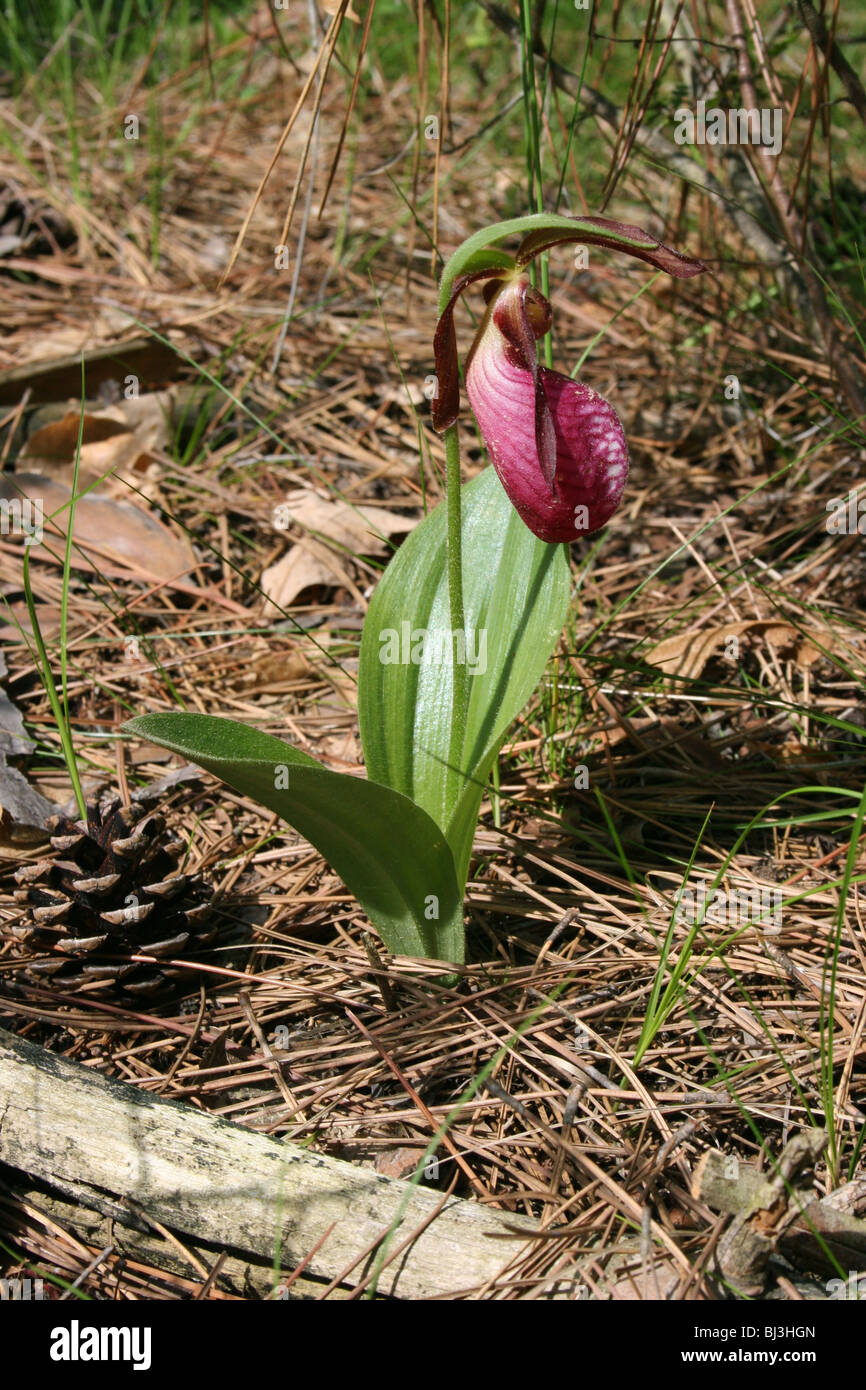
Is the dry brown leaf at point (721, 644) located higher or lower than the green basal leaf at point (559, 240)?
lower

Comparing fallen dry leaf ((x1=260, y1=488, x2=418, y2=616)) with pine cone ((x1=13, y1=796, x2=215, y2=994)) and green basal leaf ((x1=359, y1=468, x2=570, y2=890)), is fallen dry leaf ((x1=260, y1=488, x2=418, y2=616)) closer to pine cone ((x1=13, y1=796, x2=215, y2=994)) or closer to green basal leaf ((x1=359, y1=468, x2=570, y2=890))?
green basal leaf ((x1=359, y1=468, x2=570, y2=890))

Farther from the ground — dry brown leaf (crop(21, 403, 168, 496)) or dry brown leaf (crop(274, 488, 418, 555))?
dry brown leaf (crop(21, 403, 168, 496))

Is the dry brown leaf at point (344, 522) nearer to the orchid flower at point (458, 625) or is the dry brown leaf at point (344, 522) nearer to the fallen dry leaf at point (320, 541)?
the fallen dry leaf at point (320, 541)

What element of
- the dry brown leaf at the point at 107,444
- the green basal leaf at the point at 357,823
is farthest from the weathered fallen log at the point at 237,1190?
the dry brown leaf at the point at 107,444

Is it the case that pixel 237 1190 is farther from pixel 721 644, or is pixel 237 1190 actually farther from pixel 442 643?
pixel 721 644

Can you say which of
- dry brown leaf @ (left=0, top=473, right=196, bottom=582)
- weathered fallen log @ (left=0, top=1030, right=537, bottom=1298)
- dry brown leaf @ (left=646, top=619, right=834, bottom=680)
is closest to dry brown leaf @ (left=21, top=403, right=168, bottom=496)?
dry brown leaf @ (left=0, top=473, right=196, bottom=582)

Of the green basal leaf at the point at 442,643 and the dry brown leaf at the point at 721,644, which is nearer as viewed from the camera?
the green basal leaf at the point at 442,643
